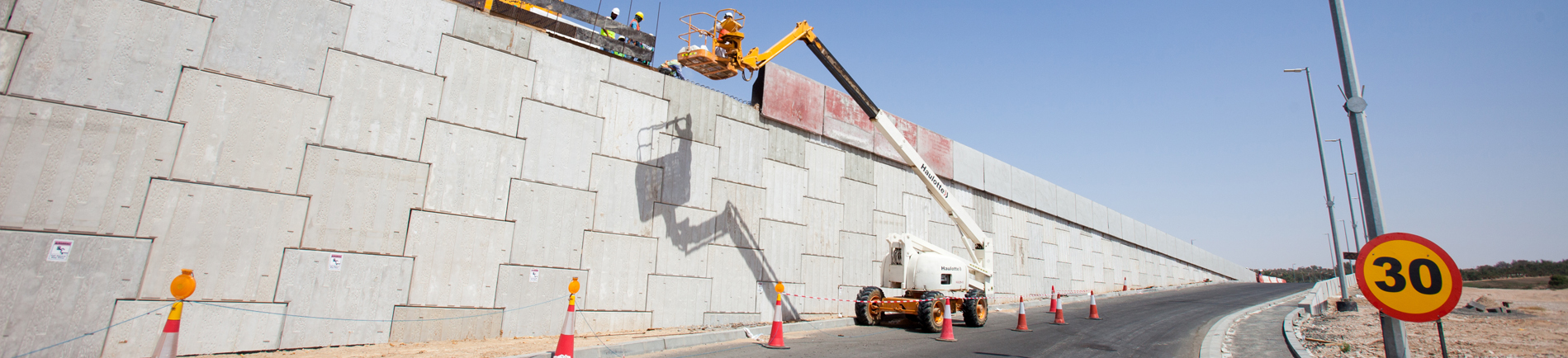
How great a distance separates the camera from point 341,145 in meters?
8.99

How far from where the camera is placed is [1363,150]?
5.45m

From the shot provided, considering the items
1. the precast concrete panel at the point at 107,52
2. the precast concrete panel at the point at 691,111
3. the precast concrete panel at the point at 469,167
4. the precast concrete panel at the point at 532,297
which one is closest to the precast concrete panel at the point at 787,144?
the precast concrete panel at the point at 691,111

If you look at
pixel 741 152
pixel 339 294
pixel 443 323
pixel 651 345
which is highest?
pixel 741 152

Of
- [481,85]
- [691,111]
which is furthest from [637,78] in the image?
[481,85]

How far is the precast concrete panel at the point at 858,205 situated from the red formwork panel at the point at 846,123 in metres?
1.11

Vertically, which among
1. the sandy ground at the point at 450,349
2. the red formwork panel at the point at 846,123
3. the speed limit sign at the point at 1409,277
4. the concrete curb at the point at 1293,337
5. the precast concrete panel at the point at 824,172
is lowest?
the sandy ground at the point at 450,349

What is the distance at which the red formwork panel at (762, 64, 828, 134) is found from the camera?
49.1ft

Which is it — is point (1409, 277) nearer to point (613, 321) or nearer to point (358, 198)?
point (613, 321)

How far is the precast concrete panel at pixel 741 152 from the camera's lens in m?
13.6

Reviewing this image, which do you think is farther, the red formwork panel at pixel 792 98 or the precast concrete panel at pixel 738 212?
the red formwork panel at pixel 792 98

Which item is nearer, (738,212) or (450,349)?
(450,349)

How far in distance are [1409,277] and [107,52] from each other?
515 inches

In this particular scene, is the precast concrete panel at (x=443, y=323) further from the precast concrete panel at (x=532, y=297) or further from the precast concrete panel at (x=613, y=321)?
the precast concrete panel at (x=613, y=321)

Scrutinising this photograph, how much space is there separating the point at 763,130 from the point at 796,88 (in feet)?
6.17
